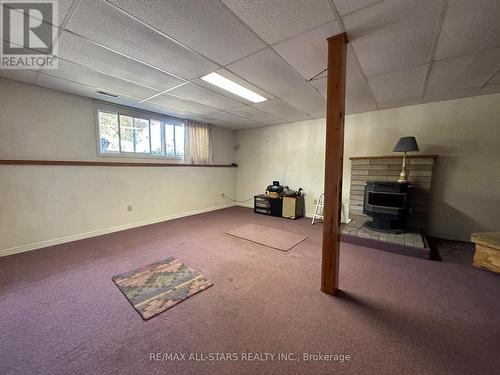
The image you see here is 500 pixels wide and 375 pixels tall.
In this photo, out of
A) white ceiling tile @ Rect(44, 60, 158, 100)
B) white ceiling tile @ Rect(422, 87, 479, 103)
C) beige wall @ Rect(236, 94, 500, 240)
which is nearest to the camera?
white ceiling tile @ Rect(44, 60, 158, 100)

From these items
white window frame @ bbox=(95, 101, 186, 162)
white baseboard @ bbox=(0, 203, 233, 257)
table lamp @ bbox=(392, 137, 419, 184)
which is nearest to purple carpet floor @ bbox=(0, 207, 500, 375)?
white baseboard @ bbox=(0, 203, 233, 257)

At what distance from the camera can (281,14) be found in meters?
1.43

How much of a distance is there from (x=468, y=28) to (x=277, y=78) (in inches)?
66.3

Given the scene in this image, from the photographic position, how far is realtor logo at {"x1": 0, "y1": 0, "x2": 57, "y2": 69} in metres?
1.41

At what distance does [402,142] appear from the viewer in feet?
10.00

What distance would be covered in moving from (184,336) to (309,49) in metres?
2.67

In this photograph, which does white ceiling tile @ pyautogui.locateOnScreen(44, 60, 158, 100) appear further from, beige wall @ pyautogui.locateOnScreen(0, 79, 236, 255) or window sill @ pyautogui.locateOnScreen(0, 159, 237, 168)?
window sill @ pyautogui.locateOnScreen(0, 159, 237, 168)

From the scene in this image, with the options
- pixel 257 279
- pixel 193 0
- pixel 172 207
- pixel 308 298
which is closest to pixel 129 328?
pixel 257 279

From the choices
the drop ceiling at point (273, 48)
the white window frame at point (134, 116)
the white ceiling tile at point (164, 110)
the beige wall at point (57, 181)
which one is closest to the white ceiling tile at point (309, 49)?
the drop ceiling at point (273, 48)

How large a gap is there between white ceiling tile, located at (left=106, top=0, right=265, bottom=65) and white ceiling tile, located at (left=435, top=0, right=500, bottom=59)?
1.46 m

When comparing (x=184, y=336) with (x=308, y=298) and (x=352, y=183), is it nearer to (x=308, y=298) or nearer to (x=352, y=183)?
(x=308, y=298)

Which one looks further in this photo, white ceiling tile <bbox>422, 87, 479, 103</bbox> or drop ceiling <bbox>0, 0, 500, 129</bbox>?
white ceiling tile <bbox>422, 87, 479, 103</bbox>

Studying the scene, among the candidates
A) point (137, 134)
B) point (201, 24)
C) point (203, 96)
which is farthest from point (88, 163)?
point (201, 24)

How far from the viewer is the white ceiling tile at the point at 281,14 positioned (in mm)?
1339
